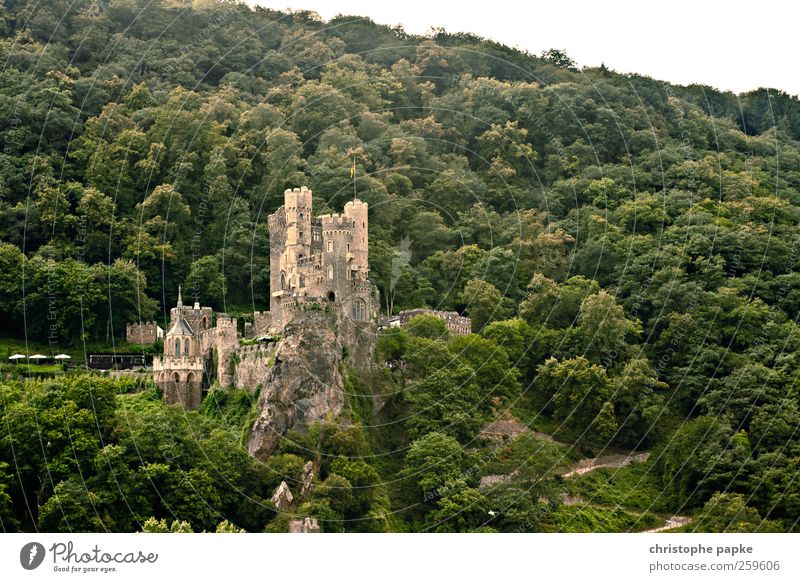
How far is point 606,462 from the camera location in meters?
87.9

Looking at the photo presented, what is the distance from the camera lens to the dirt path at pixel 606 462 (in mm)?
86375

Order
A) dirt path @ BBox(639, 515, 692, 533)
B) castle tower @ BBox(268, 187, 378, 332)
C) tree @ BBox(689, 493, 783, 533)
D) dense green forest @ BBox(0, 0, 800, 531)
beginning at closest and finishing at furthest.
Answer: dense green forest @ BBox(0, 0, 800, 531), tree @ BBox(689, 493, 783, 533), dirt path @ BBox(639, 515, 692, 533), castle tower @ BBox(268, 187, 378, 332)

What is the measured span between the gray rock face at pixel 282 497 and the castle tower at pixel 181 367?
28.3 ft

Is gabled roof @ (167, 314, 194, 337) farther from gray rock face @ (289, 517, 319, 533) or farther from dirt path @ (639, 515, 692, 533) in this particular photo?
dirt path @ (639, 515, 692, 533)

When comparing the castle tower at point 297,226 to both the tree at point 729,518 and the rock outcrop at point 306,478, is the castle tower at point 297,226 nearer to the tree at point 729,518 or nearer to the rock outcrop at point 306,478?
the rock outcrop at point 306,478

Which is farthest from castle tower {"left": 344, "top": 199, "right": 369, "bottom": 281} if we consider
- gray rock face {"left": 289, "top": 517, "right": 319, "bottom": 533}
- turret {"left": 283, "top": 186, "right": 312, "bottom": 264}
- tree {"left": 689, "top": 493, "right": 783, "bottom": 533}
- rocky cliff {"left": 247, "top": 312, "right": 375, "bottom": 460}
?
tree {"left": 689, "top": 493, "right": 783, "bottom": 533}

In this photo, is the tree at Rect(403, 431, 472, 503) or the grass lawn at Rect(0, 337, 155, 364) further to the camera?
the grass lawn at Rect(0, 337, 155, 364)

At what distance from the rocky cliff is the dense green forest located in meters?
1.33

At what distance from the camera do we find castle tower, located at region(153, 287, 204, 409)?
82.8 meters

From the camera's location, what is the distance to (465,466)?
265ft

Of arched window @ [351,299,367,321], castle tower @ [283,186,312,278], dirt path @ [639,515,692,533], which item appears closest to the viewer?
dirt path @ [639,515,692,533]

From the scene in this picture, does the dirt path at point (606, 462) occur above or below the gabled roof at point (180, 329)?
below

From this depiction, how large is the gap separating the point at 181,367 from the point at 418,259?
23498mm

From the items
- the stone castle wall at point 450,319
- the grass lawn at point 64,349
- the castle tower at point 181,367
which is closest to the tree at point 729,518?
the stone castle wall at point 450,319
